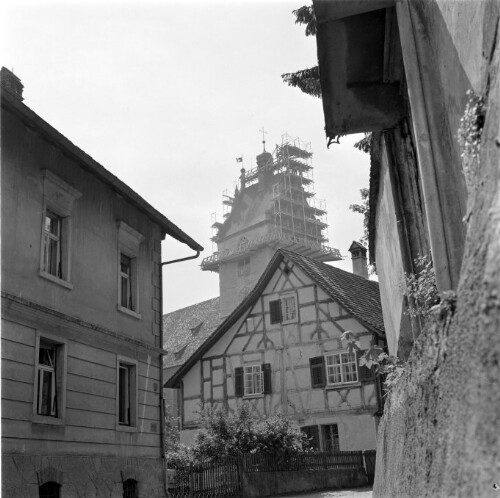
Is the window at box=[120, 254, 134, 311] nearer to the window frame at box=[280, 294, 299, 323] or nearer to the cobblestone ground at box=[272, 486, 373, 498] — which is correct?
the cobblestone ground at box=[272, 486, 373, 498]

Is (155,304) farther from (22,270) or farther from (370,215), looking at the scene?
(370,215)

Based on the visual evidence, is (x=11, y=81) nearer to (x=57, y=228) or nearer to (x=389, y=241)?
(x=57, y=228)

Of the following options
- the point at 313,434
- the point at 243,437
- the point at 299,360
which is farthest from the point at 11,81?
the point at 313,434

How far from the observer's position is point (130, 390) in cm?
1442

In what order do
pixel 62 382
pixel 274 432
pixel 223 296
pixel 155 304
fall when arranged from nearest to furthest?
pixel 62 382
pixel 155 304
pixel 274 432
pixel 223 296

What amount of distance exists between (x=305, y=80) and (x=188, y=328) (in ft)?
134

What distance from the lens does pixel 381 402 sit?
22703 millimetres

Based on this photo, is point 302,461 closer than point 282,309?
Yes

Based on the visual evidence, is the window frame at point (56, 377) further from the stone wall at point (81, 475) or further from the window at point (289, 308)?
the window at point (289, 308)

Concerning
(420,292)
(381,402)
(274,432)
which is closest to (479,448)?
(420,292)

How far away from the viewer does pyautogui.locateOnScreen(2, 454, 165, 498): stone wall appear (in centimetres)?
997

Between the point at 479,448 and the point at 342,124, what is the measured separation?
5.45m

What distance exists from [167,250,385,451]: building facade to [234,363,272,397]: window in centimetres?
4

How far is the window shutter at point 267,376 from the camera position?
83.7 feet
